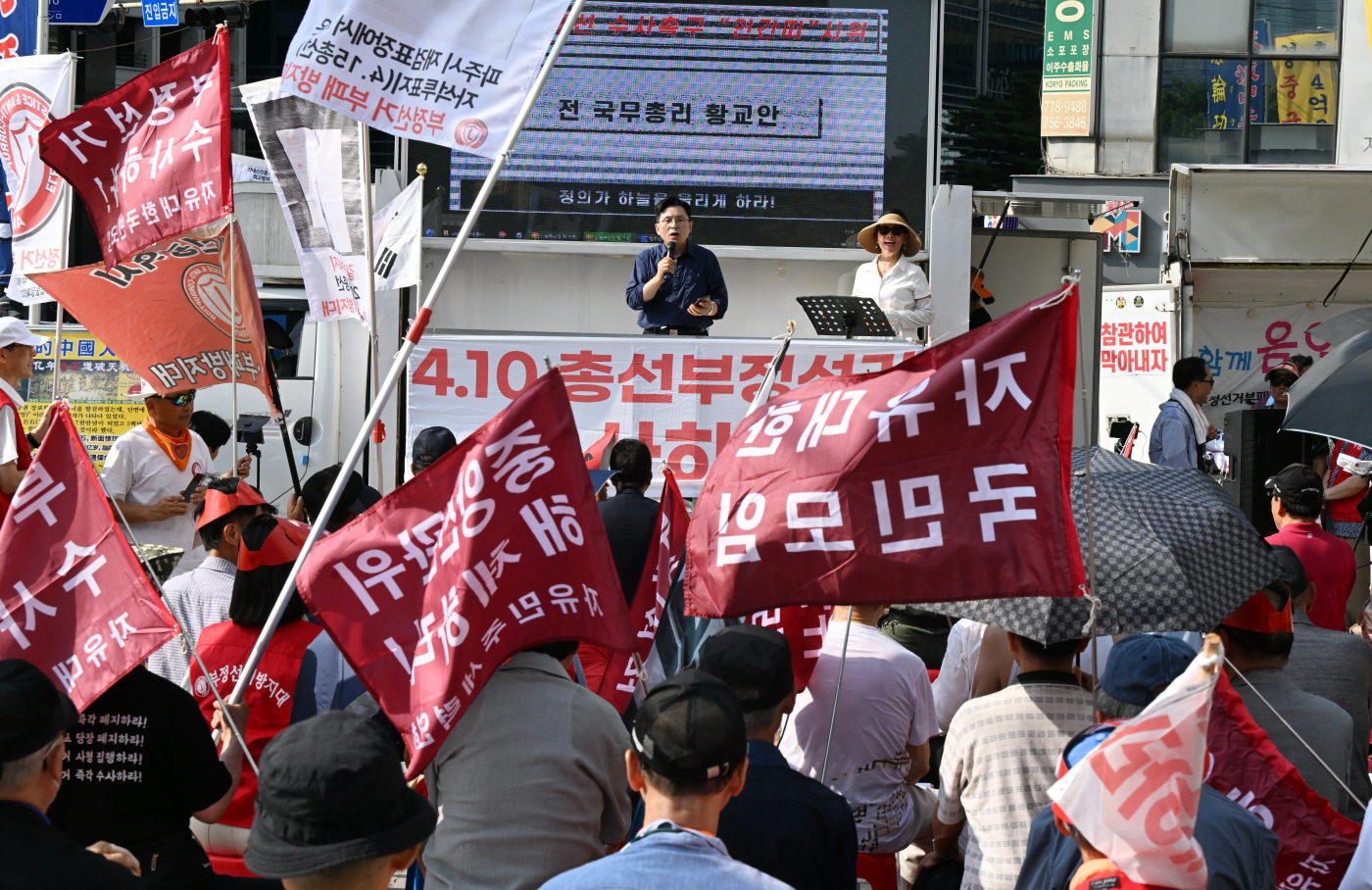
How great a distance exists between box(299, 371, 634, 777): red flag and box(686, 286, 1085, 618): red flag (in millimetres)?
329

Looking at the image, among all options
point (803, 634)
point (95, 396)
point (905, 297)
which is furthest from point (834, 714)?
point (95, 396)

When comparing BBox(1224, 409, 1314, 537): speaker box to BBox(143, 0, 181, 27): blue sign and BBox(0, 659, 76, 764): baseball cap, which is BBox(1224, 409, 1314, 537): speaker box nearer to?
BBox(0, 659, 76, 764): baseball cap

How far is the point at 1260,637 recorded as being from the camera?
3.99 m

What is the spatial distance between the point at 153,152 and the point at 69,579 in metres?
2.81

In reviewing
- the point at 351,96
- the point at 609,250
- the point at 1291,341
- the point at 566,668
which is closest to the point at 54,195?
the point at 609,250

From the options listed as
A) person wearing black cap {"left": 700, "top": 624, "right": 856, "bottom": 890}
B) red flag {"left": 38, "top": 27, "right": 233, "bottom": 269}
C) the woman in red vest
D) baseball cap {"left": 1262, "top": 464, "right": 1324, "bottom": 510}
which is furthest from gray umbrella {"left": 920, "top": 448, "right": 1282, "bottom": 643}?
red flag {"left": 38, "top": 27, "right": 233, "bottom": 269}

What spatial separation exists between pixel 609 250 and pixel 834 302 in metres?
2.20

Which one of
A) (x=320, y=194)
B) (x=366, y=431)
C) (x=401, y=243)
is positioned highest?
(x=320, y=194)

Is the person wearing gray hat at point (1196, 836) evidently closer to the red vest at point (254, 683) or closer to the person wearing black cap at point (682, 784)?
the person wearing black cap at point (682, 784)

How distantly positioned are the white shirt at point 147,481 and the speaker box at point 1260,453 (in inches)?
282

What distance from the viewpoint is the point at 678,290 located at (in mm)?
8711

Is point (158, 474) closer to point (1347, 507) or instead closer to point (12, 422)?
point (12, 422)

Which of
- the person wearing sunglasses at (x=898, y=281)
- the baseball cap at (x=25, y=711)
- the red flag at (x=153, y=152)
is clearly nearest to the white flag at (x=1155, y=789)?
the baseball cap at (x=25, y=711)

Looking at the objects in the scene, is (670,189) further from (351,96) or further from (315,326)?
(351,96)
